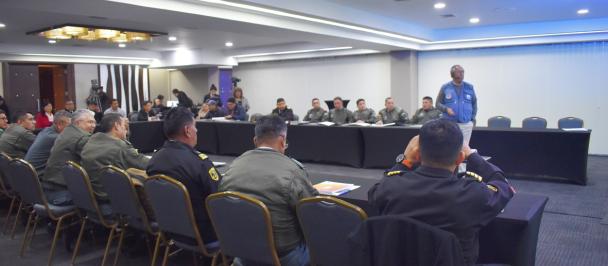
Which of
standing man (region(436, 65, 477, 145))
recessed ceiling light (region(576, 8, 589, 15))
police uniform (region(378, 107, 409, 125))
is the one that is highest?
recessed ceiling light (region(576, 8, 589, 15))

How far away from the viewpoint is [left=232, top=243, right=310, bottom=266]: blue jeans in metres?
2.32

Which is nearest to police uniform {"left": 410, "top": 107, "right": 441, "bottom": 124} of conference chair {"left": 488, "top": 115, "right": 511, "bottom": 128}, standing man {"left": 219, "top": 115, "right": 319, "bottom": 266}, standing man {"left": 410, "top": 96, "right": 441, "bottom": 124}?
standing man {"left": 410, "top": 96, "right": 441, "bottom": 124}

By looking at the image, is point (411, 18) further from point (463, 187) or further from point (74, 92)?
point (74, 92)

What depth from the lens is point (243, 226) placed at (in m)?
2.22

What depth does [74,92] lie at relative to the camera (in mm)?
13242

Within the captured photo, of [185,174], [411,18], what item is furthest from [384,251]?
[411,18]

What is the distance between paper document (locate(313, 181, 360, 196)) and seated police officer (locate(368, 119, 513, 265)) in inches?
34.9

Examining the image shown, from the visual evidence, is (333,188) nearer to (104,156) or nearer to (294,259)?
(294,259)

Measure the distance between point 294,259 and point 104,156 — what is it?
5.98ft

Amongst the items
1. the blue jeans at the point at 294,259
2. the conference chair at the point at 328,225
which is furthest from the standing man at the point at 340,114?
the conference chair at the point at 328,225

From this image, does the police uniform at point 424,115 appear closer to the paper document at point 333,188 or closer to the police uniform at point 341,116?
the police uniform at point 341,116

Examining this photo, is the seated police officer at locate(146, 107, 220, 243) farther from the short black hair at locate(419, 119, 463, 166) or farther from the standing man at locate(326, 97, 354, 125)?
the standing man at locate(326, 97, 354, 125)

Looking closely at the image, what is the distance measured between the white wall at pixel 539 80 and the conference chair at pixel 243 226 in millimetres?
8708

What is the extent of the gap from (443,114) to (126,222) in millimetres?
4638
